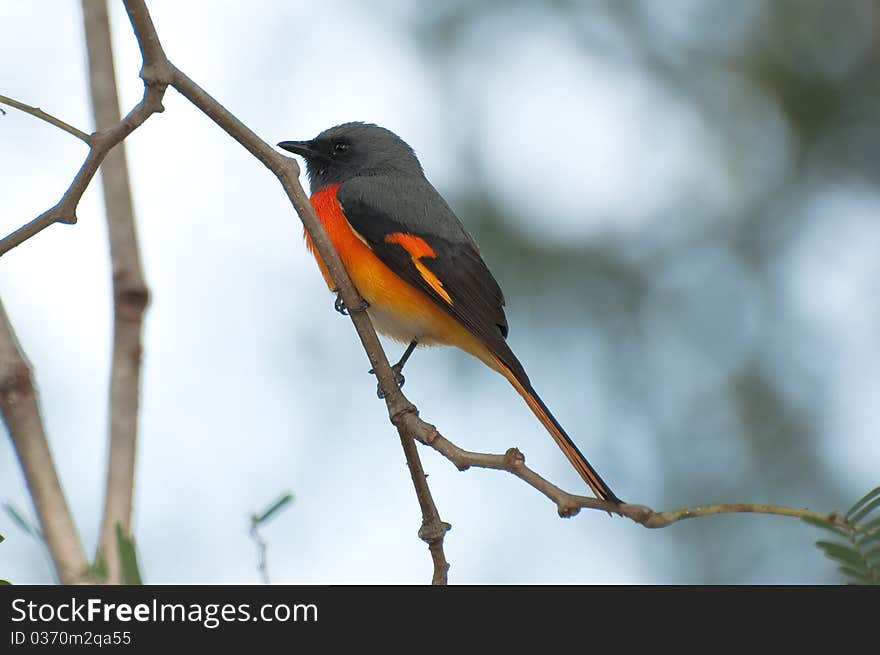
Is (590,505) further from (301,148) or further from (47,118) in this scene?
(301,148)

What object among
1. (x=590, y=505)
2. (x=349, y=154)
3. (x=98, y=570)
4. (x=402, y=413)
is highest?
(x=349, y=154)

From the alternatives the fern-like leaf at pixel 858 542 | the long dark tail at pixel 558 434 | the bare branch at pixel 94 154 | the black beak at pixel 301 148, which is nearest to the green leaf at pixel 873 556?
the fern-like leaf at pixel 858 542

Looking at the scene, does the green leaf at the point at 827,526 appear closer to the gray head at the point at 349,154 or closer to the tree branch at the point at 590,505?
the tree branch at the point at 590,505

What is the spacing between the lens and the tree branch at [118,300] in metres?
2.27

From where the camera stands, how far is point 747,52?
763 cm

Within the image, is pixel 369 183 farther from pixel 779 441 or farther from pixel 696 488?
pixel 779 441

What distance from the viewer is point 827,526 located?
1.92 m

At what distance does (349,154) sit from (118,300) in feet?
8.57

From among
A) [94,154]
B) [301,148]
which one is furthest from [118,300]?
[301,148]

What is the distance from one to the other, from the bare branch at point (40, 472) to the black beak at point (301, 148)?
3.09 m

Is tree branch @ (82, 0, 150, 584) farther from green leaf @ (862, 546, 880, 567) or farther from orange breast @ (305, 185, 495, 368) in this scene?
orange breast @ (305, 185, 495, 368)

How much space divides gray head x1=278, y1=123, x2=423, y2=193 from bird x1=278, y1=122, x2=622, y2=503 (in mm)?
235

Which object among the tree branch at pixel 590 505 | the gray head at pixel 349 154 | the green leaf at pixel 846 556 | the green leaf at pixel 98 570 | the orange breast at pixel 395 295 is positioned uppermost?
the gray head at pixel 349 154
